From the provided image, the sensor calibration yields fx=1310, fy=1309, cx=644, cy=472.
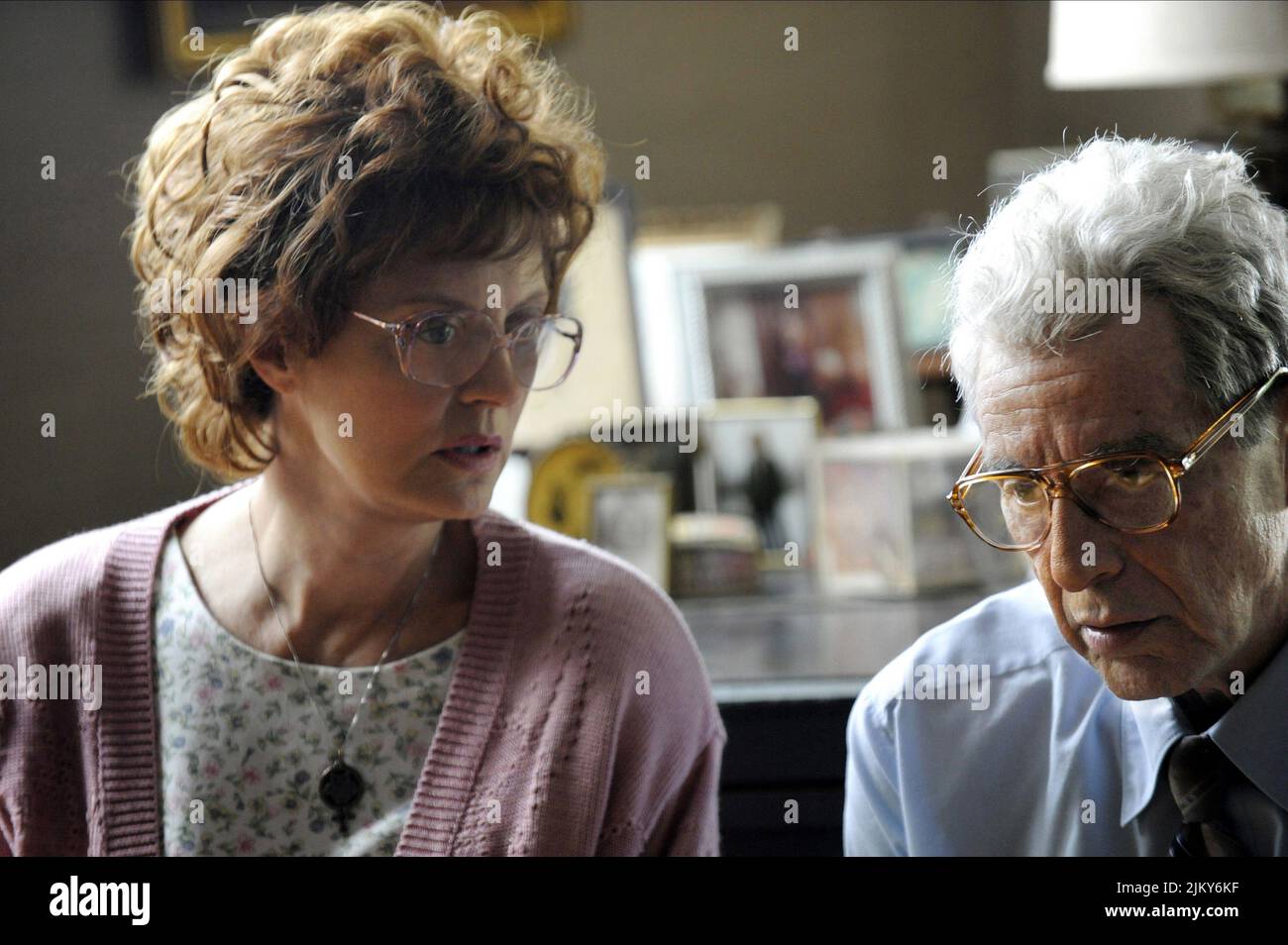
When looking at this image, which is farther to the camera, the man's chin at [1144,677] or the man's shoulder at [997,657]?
the man's shoulder at [997,657]

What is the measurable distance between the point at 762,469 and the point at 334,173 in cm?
77

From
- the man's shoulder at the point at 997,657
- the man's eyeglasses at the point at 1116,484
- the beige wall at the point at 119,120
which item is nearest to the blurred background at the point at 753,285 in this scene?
the beige wall at the point at 119,120

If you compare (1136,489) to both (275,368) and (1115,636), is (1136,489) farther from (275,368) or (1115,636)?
(275,368)

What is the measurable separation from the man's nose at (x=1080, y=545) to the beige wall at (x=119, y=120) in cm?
37

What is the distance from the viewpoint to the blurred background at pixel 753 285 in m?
1.15

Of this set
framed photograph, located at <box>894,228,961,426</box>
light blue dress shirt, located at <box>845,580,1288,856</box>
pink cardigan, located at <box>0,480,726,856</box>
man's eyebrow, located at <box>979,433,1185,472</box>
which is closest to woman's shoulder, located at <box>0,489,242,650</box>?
pink cardigan, located at <box>0,480,726,856</box>

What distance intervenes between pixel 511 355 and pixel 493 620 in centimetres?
23

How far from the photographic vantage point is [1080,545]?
964 millimetres

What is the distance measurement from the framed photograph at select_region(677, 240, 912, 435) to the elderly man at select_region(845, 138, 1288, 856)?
594mm

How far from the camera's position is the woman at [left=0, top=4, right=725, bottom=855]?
1.02 metres

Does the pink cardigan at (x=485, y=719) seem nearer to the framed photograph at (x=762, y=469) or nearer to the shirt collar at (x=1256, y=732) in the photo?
the shirt collar at (x=1256, y=732)

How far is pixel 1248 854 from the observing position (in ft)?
3.44
